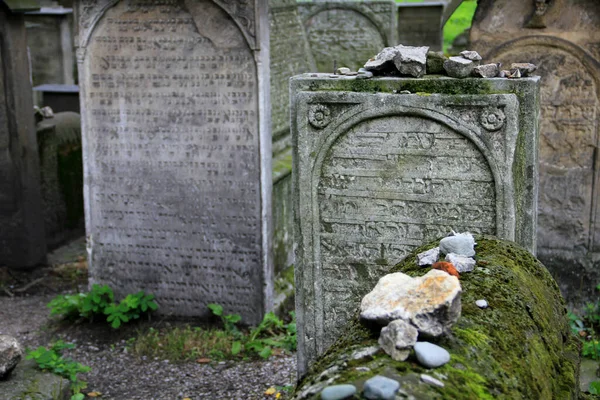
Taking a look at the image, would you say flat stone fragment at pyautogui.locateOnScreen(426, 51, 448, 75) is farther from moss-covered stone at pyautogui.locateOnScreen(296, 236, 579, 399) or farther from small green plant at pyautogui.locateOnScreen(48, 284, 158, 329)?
small green plant at pyautogui.locateOnScreen(48, 284, 158, 329)

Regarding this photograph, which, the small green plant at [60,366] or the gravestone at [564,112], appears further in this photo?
the gravestone at [564,112]

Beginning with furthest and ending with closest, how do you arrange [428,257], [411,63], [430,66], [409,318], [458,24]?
[458,24] → [430,66] → [411,63] → [428,257] → [409,318]

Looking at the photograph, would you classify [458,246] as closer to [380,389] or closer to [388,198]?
[380,389]

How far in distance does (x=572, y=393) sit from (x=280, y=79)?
5.05 metres

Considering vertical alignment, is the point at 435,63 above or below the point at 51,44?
below

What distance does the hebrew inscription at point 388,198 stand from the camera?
3.91 metres

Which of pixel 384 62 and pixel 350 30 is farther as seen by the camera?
pixel 350 30

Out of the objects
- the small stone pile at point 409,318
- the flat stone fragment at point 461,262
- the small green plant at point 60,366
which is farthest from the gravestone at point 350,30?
the small stone pile at point 409,318

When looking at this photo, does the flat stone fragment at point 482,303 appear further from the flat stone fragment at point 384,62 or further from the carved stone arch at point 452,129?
the flat stone fragment at point 384,62

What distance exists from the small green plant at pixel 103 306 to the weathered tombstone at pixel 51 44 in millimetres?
6136

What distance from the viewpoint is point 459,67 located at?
12.5 feet

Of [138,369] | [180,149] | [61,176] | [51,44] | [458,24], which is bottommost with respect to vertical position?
[138,369]

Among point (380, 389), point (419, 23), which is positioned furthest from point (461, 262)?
point (419, 23)

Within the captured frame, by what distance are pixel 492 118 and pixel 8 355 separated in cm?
282
